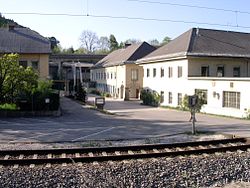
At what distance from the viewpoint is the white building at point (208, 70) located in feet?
103

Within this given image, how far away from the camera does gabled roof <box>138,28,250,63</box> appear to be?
38.8 m

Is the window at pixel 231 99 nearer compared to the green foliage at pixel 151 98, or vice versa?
the window at pixel 231 99

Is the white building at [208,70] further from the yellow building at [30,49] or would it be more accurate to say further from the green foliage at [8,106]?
the green foliage at [8,106]

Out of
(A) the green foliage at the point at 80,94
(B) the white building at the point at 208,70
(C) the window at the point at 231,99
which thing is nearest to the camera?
(C) the window at the point at 231,99

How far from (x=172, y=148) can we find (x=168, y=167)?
8.71 ft

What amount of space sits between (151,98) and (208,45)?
10060mm

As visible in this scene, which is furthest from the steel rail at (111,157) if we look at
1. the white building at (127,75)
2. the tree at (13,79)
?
the white building at (127,75)

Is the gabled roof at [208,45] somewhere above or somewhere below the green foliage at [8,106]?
above

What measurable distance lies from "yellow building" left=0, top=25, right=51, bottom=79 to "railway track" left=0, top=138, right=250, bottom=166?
28870mm

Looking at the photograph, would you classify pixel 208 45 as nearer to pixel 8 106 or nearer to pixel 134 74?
pixel 134 74

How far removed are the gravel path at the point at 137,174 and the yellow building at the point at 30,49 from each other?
30952 millimetres

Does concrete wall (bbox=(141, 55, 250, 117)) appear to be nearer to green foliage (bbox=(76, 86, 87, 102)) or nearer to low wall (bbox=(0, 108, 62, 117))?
green foliage (bbox=(76, 86, 87, 102))

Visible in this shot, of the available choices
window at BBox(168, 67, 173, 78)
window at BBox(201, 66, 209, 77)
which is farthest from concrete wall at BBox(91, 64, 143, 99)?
window at BBox(201, 66, 209, 77)

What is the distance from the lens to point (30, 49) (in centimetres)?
4119
